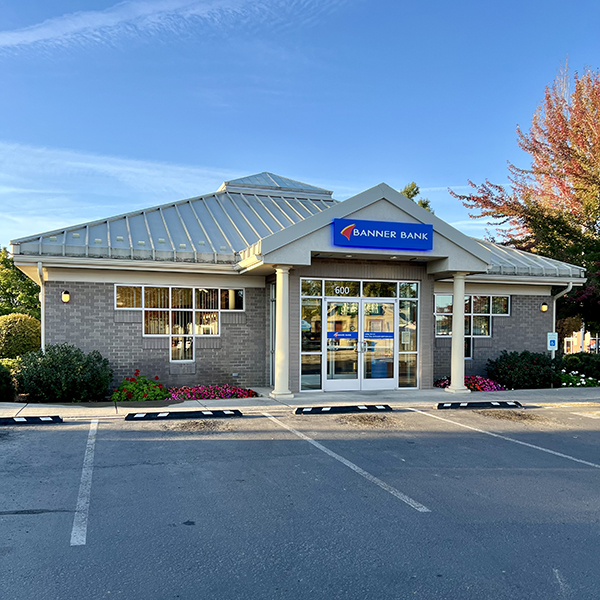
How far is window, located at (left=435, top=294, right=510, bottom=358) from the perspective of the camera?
1634cm

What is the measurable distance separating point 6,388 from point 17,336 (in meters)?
9.63

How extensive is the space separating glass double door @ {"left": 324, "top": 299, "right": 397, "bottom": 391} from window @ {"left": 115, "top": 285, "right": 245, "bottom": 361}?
2.79m

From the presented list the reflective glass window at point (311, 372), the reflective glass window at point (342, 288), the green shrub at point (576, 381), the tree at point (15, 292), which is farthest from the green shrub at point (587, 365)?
the tree at point (15, 292)

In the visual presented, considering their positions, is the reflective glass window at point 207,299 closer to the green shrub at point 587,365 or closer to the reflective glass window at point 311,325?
the reflective glass window at point 311,325

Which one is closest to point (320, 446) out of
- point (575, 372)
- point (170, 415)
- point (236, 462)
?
point (236, 462)

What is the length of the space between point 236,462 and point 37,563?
3.23 meters

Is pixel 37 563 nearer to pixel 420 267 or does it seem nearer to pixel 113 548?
pixel 113 548

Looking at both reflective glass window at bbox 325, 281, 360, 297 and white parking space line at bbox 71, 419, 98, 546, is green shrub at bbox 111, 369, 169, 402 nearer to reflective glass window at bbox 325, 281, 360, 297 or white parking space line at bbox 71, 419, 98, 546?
white parking space line at bbox 71, 419, 98, 546

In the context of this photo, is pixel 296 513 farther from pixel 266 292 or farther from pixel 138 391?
pixel 266 292

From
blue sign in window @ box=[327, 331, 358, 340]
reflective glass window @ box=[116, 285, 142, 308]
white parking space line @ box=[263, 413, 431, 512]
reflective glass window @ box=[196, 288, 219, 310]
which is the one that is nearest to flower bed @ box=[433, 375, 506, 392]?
blue sign in window @ box=[327, 331, 358, 340]

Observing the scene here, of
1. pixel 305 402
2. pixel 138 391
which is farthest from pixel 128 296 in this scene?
pixel 305 402

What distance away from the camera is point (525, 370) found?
15805 mm

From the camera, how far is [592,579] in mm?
4281

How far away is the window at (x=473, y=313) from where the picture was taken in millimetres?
16344
